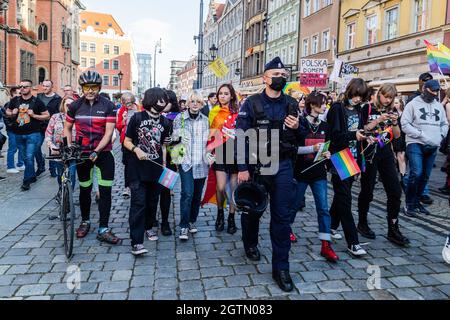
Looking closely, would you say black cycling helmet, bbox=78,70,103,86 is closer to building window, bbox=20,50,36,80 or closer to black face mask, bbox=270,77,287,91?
black face mask, bbox=270,77,287,91

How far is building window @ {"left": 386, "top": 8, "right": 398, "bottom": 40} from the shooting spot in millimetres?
22469

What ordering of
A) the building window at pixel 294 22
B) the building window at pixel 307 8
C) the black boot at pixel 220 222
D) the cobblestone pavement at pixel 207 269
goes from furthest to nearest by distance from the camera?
the building window at pixel 294 22 → the building window at pixel 307 8 → the black boot at pixel 220 222 → the cobblestone pavement at pixel 207 269

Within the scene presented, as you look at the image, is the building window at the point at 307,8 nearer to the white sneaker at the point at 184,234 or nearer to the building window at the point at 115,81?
Result: the white sneaker at the point at 184,234

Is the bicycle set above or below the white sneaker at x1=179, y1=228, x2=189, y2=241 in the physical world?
above

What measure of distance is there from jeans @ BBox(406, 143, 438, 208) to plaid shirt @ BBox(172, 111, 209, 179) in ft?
11.3

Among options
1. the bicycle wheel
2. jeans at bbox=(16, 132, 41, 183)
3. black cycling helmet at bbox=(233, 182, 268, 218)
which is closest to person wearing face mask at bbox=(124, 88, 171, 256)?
the bicycle wheel

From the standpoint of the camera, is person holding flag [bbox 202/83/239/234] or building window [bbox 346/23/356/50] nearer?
person holding flag [bbox 202/83/239/234]

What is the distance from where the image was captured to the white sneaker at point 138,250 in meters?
4.74

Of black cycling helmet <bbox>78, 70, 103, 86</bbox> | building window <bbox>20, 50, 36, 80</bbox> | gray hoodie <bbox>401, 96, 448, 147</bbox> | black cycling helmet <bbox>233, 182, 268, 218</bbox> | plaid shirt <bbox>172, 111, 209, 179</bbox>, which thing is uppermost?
building window <bbox>20, 50, 36, 80</bbox>

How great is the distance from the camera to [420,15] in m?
20.5

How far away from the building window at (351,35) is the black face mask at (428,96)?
71.1 feet

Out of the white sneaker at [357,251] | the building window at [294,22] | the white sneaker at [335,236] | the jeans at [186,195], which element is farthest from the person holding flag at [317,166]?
the building window at [294,22]

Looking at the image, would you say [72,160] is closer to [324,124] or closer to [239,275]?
[239,275]

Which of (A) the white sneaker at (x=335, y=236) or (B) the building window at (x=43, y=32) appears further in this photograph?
(B) the building window at (x=43, y=32)
